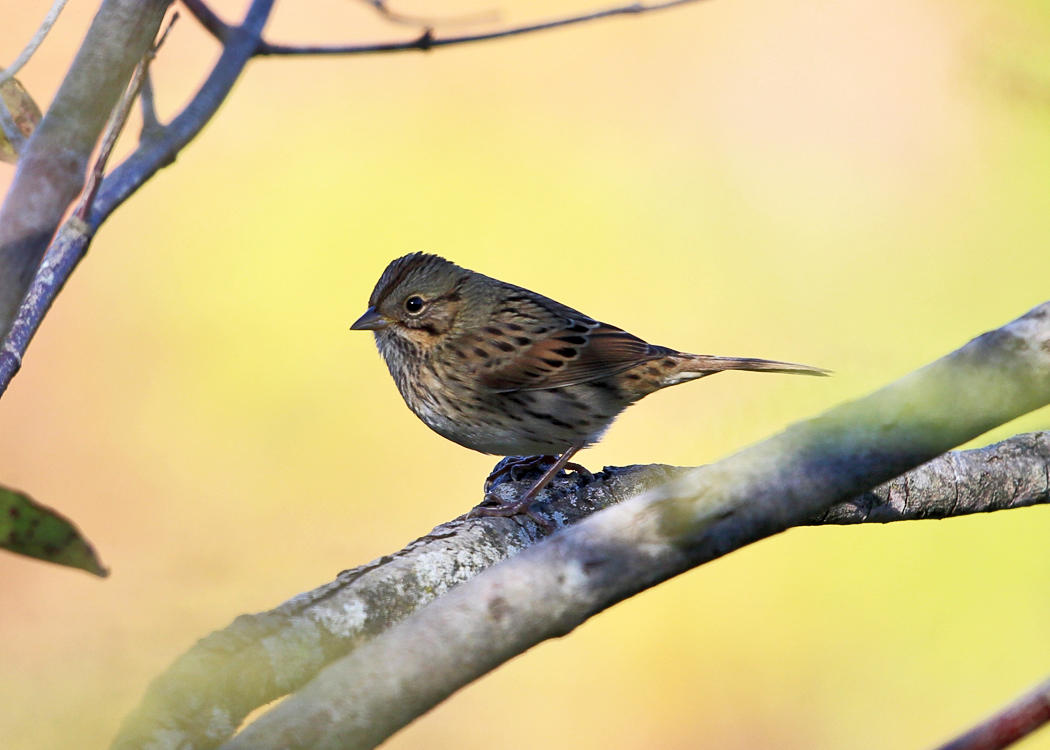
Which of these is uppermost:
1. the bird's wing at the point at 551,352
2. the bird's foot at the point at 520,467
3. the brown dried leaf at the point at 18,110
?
the brown dried leaf at the point at 18,110

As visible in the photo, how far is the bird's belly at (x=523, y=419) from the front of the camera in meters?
3.04

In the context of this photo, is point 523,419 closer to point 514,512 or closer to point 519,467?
point 519,467

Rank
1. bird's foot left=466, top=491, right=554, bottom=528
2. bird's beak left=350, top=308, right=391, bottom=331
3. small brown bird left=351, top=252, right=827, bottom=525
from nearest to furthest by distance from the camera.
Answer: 1. bird's foot left=466, top=491, right=554, bottom=528
2. small brown bird left=351, top=252, right=827, bottom=525
3. bird's beak left=350, top=308, right=391, bottom=331

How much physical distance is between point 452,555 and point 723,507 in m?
0.91

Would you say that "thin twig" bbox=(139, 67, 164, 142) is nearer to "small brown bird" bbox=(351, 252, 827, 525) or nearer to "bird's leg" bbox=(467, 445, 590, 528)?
"bird's leg" bbox=(467, 445, 590, 528)

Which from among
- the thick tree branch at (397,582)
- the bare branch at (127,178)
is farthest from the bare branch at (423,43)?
the thick tree branch at (397,582)

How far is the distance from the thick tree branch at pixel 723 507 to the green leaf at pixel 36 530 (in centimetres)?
30

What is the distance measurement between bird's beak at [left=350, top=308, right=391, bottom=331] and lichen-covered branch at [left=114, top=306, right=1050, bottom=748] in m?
0.86

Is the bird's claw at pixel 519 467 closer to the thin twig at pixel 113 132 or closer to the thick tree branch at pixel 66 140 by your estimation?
the thin twig at pixel 113 132

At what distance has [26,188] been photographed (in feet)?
3.62

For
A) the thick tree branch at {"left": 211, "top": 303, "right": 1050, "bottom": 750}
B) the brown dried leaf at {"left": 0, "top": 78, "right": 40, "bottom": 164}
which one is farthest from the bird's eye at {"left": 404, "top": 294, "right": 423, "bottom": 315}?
the thick tree branch at {"left": 211, "top": 303, "right": 1050, "bottom": 750}

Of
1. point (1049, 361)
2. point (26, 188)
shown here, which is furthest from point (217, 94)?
point (1049, 361)

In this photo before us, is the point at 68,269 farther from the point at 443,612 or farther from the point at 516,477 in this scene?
the point at 516,477

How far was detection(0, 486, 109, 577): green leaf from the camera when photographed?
36.9 inches
